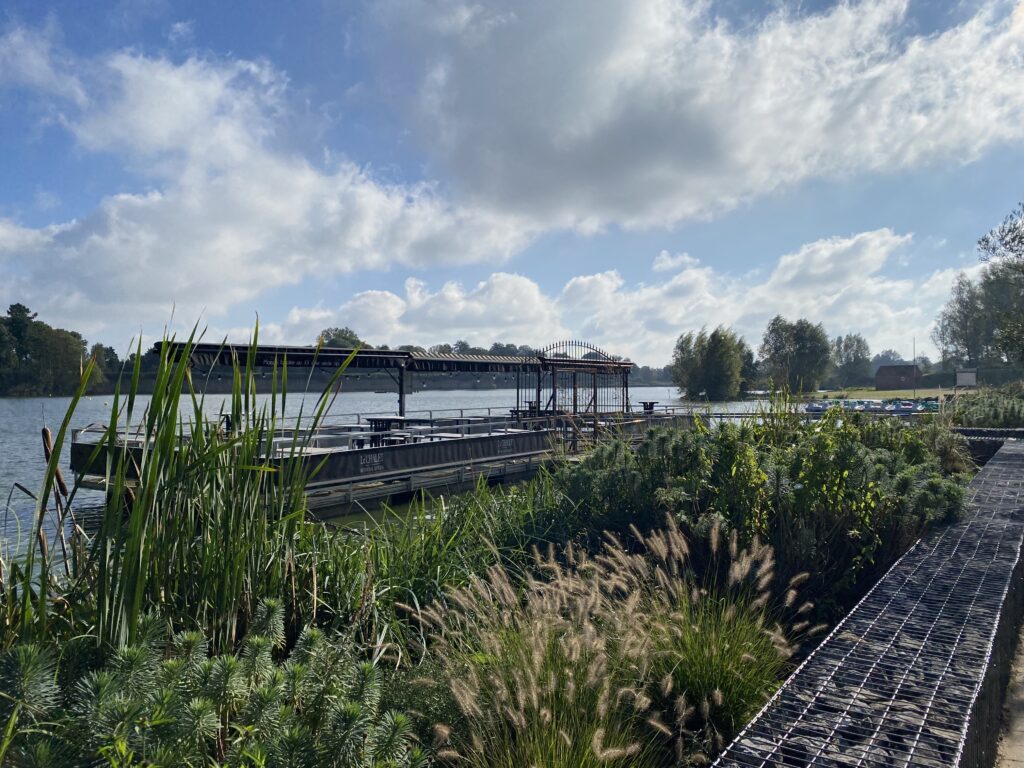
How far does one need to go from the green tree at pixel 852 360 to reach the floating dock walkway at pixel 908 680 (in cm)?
10385

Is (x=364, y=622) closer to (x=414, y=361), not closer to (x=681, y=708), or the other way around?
(x=681, y=708)

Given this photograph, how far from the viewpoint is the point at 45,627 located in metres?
2.28

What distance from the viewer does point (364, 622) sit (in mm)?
3611

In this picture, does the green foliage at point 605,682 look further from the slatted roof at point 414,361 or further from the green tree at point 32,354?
the green tree at point 32,354

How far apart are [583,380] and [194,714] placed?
23642mm

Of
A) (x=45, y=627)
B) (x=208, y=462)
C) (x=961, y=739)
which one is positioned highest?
(x=208, y=462)

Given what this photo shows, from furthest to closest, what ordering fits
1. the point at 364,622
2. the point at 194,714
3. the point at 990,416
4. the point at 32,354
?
the point at 32,354, the point at 990,416, the point at 364,622, the point at 194,714

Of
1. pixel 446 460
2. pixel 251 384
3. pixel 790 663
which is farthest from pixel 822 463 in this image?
pixel 446 460

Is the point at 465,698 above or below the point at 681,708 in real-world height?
above

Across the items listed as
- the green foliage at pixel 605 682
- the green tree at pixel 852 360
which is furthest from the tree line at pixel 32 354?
the green tree at pixel 852 360

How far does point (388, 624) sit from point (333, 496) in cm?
948

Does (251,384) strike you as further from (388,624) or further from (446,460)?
(446,460)

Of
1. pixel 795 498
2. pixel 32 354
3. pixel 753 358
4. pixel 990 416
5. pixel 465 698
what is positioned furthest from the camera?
pixel 753 358

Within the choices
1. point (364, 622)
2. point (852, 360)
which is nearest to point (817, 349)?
point (852, 360)
